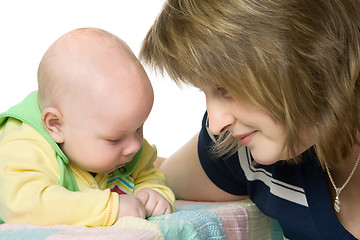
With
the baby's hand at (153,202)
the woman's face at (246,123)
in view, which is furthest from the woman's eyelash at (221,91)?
the baby's hand at (153,202)

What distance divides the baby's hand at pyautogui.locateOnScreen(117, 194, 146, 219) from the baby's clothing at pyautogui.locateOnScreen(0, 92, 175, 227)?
2cm

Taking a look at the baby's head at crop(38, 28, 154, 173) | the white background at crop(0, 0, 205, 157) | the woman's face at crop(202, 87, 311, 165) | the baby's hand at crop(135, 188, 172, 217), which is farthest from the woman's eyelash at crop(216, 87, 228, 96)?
the white background at crop(0, 0, 205, 157)

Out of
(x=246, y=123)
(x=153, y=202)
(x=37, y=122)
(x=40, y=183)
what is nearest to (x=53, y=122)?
(x=37, y=122)

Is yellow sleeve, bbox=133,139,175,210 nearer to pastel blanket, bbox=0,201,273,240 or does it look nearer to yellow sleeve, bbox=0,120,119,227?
pastel blanket, bbox=0,201,273,240

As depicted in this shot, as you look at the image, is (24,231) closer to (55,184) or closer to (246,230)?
(55,184)

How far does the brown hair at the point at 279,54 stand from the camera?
1.13m

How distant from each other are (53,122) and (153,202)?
0.84 feet

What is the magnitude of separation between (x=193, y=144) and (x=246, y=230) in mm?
405

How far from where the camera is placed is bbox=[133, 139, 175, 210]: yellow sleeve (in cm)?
137

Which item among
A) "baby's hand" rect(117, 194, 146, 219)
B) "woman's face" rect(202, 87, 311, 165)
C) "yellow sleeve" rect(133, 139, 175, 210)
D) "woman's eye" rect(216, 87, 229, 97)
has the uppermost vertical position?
"woman's eye" rect(216, 87, 229, 97)

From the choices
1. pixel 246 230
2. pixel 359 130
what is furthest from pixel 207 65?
pixel 246 230

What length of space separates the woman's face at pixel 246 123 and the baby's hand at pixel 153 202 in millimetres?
197

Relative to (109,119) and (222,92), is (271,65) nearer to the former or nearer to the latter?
(222,92)

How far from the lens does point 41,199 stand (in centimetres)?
114
